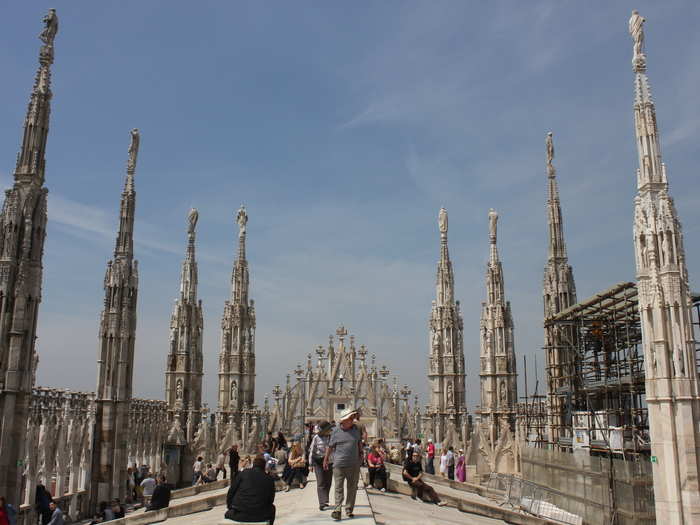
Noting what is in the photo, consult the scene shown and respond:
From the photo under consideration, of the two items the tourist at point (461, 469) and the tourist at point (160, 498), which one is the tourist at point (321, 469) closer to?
the tourist at point (160, 498)

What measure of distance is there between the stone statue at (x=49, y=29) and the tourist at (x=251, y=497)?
49.1 ft

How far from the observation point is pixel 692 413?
16.4 meters

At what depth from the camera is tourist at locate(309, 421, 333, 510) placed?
10828mm

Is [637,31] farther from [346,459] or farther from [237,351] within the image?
[237,351]

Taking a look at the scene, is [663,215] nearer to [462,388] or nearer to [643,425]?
[643,425]

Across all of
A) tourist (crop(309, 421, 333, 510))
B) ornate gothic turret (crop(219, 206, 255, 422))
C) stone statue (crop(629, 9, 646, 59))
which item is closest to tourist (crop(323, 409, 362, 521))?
tourist (crop(309, 421, 333, 510))

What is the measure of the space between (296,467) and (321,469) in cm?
455

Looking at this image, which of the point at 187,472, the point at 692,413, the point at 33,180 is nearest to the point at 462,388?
the point at 187,472

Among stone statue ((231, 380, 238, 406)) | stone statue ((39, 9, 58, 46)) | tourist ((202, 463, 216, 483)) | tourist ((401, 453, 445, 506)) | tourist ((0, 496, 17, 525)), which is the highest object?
stone statue ((39, 9, 58, 46))

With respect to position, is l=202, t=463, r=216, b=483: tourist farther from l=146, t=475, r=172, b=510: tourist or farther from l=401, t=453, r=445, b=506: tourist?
l=401, t=453, r=445, b=506: tourist

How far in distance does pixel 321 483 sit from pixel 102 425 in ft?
47.5

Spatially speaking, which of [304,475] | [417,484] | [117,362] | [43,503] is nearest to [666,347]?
[417,484]

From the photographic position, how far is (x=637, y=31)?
19719 mm

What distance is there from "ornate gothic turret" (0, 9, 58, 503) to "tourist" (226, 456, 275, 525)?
9831 mm
